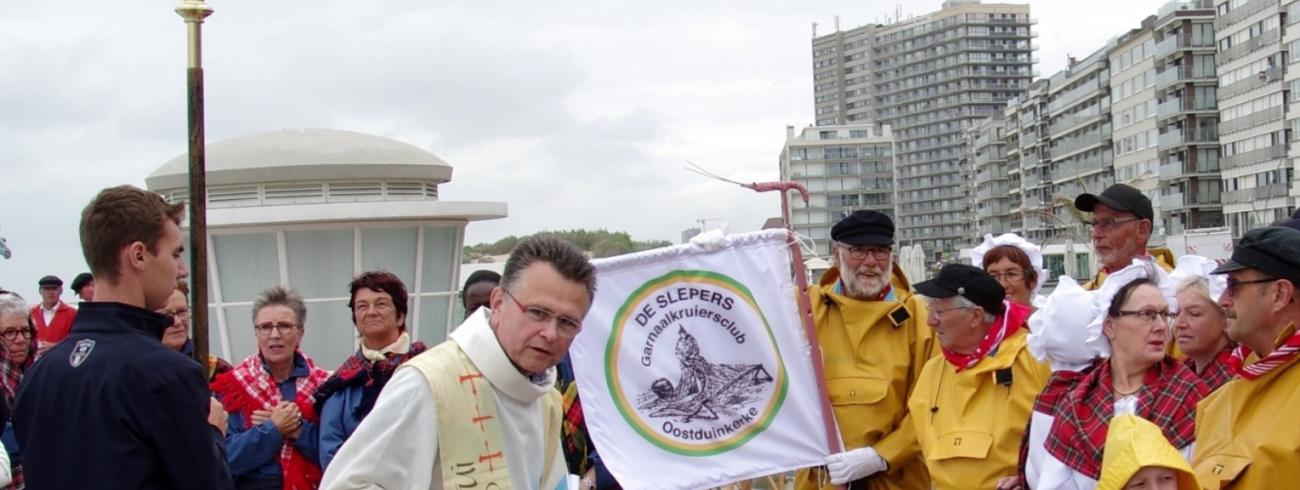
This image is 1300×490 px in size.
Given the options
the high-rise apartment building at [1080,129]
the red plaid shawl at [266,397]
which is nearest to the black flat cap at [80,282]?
the red plaid shawl at [266,397]

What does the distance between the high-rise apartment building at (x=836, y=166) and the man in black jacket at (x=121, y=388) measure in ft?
395

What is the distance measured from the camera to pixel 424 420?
10.3 ft

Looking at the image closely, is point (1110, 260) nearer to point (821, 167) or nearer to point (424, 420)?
point (424, 420)

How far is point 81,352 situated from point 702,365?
266 cm

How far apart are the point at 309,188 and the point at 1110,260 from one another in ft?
30.3

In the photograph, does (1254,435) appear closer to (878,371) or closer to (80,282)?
(878,371)

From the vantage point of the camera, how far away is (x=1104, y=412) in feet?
14.0

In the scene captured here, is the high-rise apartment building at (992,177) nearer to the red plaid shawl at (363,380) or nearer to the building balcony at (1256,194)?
the building balcony at (1256,194)

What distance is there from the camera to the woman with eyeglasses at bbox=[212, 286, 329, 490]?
5.55 metres

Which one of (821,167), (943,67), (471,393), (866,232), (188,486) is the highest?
(943,67)

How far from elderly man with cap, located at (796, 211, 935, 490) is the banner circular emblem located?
377 millimetres

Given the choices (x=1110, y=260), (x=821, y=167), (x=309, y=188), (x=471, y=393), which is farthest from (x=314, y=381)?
(x=821, y=167)

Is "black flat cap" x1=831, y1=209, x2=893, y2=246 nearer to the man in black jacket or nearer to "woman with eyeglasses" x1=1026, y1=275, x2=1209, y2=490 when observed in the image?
"woman with eyeglasses" x1=1026, y1=275, x2=1209, y2=490

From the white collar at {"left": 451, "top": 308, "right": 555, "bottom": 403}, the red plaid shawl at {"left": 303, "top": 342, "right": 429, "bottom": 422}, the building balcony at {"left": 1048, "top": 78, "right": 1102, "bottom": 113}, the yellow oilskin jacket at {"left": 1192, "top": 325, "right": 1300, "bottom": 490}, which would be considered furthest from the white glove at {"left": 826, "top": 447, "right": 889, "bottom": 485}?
the building balcony at {"left": 1048, "top": 78, "right": 1102, "bottom": 113}
